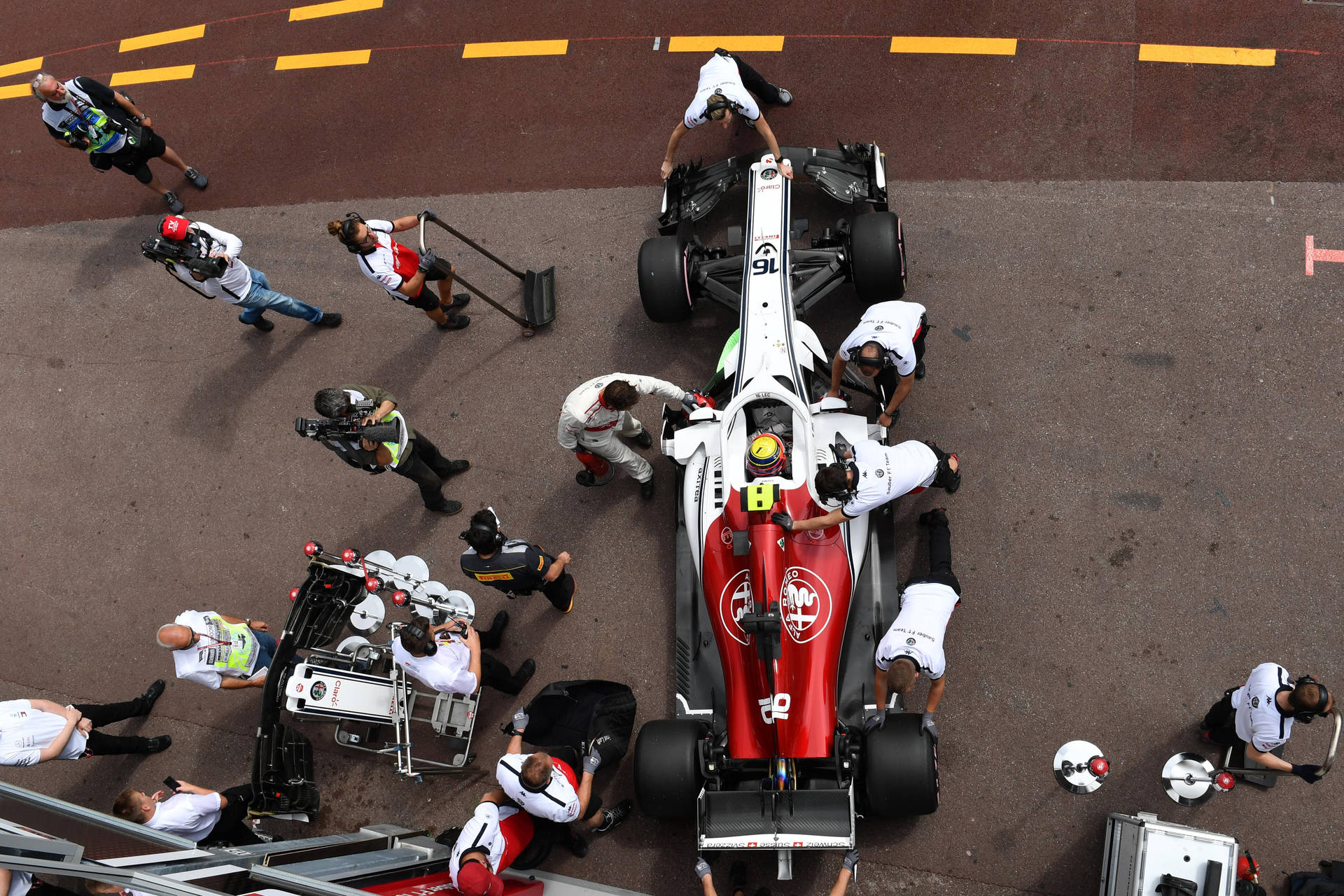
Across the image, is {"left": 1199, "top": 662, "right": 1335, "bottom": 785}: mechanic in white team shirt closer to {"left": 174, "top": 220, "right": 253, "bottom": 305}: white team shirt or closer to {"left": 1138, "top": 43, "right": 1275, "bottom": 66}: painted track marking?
{"left": 1138, "top": 43, "right": 1275, "bottom": 66}: painted track marking

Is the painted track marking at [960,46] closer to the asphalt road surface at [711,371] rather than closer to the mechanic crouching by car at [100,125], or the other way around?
the asphalt road surface at [711,371]

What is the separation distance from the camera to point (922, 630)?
5.70 meters

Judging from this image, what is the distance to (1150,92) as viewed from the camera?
8.00m

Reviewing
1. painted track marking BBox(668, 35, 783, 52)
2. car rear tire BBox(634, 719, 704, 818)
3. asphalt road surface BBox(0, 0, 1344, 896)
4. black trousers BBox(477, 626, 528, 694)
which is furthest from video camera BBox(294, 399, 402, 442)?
painted track marking BBox(668, 35, 783, 52)

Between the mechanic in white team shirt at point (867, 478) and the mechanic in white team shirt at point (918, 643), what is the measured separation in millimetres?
685

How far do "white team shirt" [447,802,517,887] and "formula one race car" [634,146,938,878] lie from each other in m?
1.03

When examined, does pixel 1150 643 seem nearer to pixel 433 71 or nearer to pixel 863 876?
pixel 863 876

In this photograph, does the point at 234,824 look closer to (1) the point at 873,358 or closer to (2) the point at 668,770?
(2) the point at 668,770

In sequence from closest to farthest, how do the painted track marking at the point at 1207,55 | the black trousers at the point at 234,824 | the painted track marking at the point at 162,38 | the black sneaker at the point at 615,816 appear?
the black trousers at the point at 234,824
the black sneaker at the point at 615,816
the painted track marking at the point at 1207,55
the painted track marking at the point at 162,38

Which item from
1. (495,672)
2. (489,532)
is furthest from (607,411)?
(495,672)

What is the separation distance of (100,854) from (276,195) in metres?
7.36

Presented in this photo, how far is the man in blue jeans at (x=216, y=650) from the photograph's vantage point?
6.36 meters

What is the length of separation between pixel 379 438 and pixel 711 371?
10.2 feet

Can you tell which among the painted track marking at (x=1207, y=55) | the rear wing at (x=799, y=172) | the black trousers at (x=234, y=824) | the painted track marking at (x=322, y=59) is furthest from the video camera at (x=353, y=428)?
the painted track marking at (x=1207, y=55)
